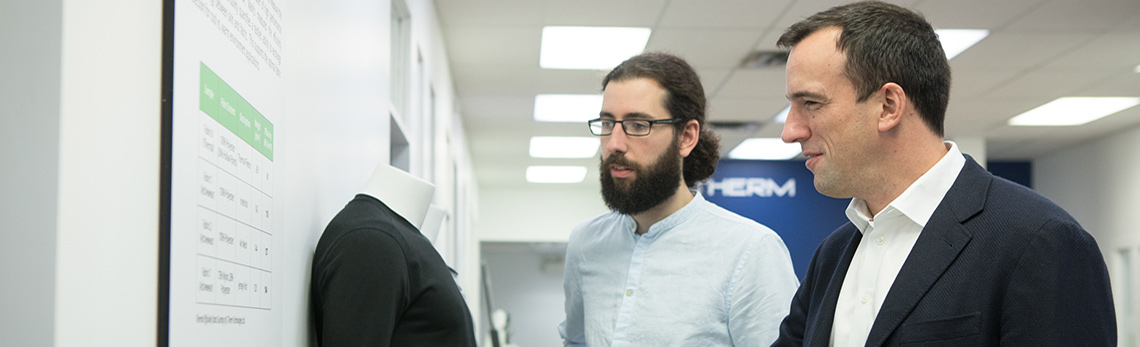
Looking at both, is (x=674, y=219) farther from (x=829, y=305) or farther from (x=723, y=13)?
(x=723, y=13)

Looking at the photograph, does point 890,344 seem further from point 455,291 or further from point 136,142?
point 136,142

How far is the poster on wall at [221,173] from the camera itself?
0.96 meters

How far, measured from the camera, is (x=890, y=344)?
1.11 meters

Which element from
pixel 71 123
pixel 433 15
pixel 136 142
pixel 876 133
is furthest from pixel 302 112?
pixel 433 15

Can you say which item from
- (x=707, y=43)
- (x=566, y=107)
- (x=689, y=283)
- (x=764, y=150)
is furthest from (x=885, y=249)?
(x=764, y=150)

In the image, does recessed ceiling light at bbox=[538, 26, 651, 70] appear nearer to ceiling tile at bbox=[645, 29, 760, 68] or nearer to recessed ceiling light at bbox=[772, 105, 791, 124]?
ceiling tile at bbox=[645, 29, 760, 68]

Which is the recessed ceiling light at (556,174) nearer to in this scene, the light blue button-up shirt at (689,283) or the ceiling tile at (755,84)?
the ceiling tile at (755,84)

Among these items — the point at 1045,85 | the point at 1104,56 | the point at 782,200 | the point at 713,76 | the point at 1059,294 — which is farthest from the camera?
the point at 782,200

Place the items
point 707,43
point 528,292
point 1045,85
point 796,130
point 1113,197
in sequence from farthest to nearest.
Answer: point 528,292 → point 1113,197 → point 1045,85 → point 707,43 → point 796,130

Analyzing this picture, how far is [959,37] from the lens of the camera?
525 cm

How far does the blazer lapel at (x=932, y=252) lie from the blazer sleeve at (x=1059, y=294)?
0.10 meters

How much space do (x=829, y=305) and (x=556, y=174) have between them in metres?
9.51

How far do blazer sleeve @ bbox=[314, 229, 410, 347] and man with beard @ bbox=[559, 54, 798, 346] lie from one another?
557 mm

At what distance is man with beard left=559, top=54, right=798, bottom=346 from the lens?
177 centimetres
